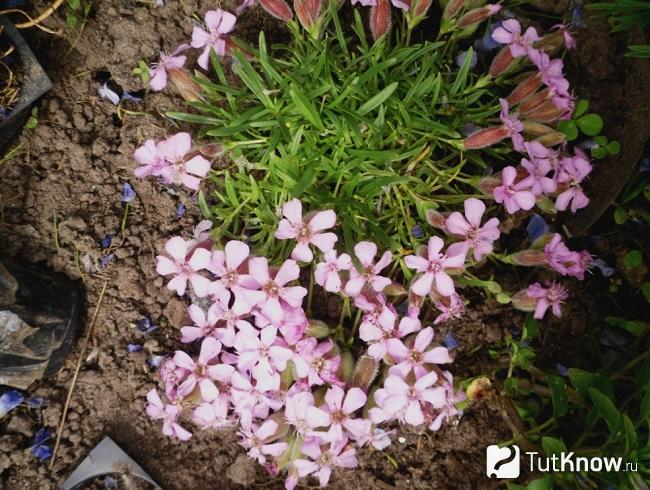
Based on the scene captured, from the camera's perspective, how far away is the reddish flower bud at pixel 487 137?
1.71 metres

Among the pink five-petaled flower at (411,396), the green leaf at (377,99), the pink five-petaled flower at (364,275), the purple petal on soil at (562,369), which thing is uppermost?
the green leaf at (377,99)

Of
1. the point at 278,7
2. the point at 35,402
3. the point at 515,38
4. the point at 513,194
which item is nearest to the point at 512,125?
the point at 513,194

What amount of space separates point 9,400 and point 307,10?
151 centimetres

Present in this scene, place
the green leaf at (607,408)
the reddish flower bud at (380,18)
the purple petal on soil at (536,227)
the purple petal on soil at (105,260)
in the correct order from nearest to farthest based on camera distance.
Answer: the green leaf at (607,408)
the reddish flower bud at (380,18)
the purple petal on soil at (536,227)
the purple petal on soil at (105,260)

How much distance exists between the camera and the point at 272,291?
1692 mm

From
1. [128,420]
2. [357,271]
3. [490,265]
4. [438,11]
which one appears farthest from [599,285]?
[128,420]

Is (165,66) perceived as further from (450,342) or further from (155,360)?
(450,342)

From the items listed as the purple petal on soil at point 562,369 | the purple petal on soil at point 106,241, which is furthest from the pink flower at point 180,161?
the purple petal on soil at point 562,369

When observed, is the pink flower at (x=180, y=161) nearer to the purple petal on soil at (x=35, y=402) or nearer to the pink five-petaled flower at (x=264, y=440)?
the pink five-petaled flower at (x=264, y=440)

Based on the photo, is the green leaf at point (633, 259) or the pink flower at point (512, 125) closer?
the pink flower at point (512, 125)

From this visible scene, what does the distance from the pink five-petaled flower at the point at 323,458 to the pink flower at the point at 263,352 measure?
0.76ft

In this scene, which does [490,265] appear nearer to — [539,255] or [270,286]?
[539,255]

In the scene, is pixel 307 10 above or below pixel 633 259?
above

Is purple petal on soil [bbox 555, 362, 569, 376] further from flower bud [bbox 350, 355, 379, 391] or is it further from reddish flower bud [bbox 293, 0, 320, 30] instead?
reddish flower bud [bbox 293, 0, 320, 30]
